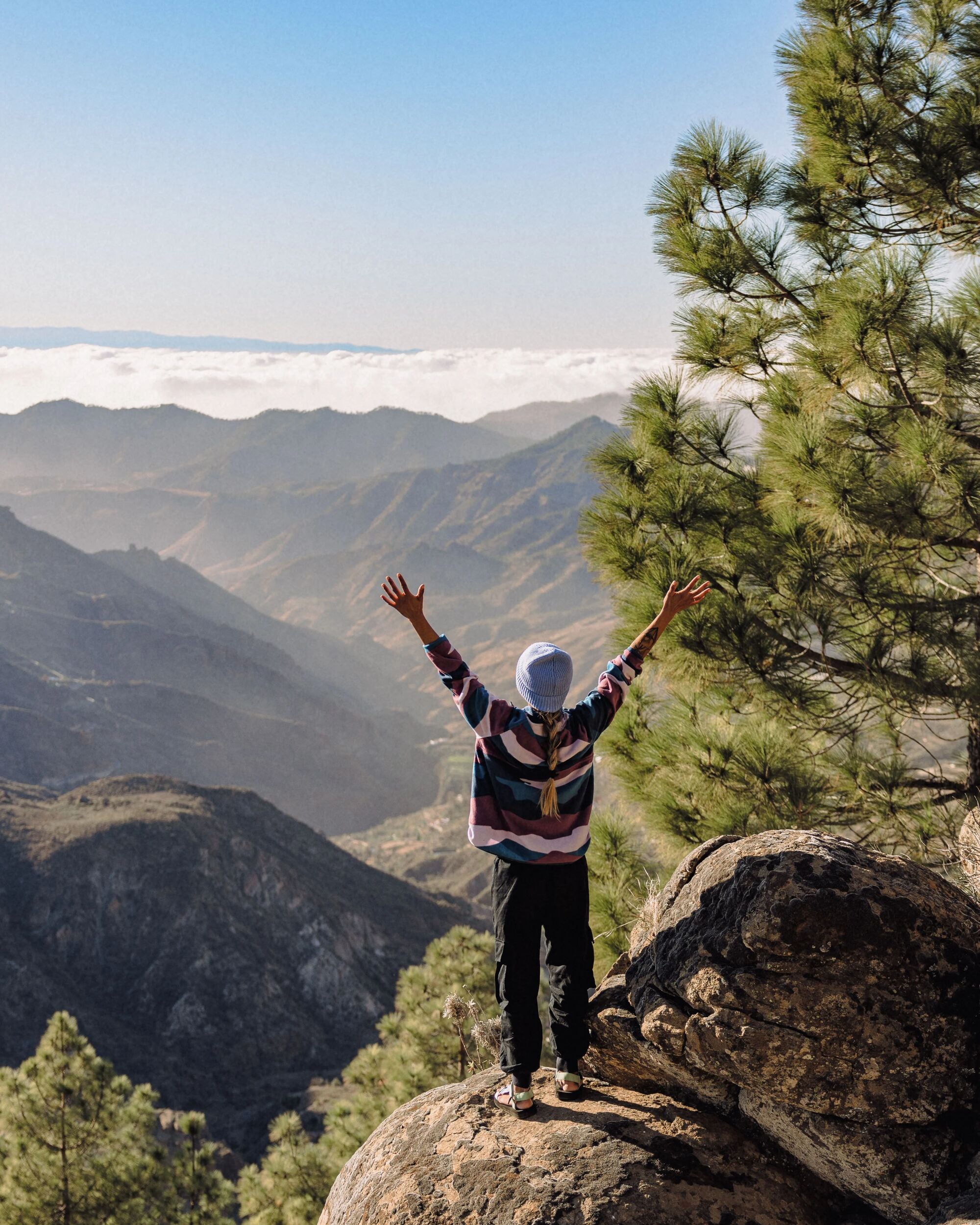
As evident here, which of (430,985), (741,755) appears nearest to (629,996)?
(741,755)

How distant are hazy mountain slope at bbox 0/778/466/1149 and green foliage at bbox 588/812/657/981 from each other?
31.0 m

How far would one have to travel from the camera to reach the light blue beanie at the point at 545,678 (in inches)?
162

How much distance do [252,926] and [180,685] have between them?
3724 inches

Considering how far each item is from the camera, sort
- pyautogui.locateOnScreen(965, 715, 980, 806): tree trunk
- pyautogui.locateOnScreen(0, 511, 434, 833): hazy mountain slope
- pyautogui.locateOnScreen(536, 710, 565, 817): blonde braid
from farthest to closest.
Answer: pyautogui.locateOnScreen(0, 511, 434, 833): hazy mountain slope
pyautogui.locateOnScreen(965, 715, 980, 806): tree trunk
pyautogui.locateOnScreen(536, 710, 565, 817): blonde braid

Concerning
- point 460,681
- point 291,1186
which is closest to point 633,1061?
point 460,681

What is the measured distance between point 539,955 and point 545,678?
1.30 metres

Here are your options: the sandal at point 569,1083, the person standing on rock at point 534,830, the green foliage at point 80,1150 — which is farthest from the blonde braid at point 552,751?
the green foliage at point 80,1150

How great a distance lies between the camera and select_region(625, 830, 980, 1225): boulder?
10.9ft

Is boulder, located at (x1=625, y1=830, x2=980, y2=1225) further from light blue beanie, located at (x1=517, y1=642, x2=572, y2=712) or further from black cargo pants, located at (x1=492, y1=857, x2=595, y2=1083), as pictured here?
light blue beanie, located at (x1=517, y1=642, x2=572, y2=712)

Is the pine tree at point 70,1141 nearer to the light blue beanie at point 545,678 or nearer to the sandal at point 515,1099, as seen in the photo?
the sandal at point 515,1099

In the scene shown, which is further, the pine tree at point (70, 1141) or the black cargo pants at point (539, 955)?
the pine tree at point (70, 1141)

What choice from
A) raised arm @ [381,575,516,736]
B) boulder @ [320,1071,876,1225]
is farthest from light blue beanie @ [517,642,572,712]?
boulder @ [320,1071,876,1225]

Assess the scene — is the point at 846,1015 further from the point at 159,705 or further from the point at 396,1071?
the point at 159,705

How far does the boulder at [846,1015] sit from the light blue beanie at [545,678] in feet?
3.57
